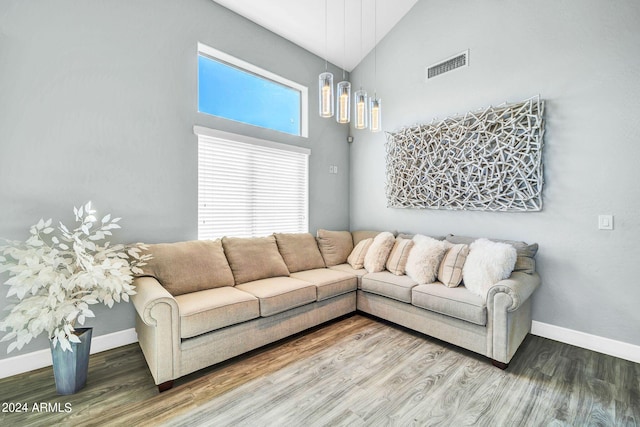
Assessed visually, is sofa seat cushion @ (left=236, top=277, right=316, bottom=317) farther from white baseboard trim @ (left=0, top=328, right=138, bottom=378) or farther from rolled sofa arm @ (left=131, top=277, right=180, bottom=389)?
white baseboard trim @ (left=0, top=328, right=138, bottom=378)

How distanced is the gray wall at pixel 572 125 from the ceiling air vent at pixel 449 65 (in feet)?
0.23

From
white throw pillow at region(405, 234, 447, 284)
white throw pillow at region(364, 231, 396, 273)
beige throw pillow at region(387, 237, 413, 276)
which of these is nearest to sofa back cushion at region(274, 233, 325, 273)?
white throw pillow at region(364, 231, 396, 273)

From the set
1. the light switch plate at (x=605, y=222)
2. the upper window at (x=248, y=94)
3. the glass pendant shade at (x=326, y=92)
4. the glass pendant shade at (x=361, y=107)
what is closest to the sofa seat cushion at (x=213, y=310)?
the glass pendant shade at (x=326, y=92)

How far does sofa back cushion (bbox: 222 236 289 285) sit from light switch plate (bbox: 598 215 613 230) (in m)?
2.89

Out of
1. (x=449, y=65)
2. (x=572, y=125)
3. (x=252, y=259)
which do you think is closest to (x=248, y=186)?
(x=252, y=259)

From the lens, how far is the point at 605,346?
2422mm

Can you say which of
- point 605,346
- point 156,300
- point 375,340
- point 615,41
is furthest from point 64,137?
point 605,346

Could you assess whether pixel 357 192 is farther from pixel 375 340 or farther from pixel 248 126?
pixel 375 340

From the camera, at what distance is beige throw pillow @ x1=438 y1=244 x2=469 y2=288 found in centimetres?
262

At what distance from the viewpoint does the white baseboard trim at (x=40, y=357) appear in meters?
2.06

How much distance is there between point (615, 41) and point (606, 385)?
270 cm

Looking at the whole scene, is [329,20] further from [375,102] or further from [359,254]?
[359,254]

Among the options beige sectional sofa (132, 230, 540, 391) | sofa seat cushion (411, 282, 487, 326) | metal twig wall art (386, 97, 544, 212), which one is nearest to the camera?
beige sectional sofa (132, 230, 540, 391)

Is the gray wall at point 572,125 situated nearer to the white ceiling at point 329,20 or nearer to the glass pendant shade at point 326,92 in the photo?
the white ceiling at point 329,20
